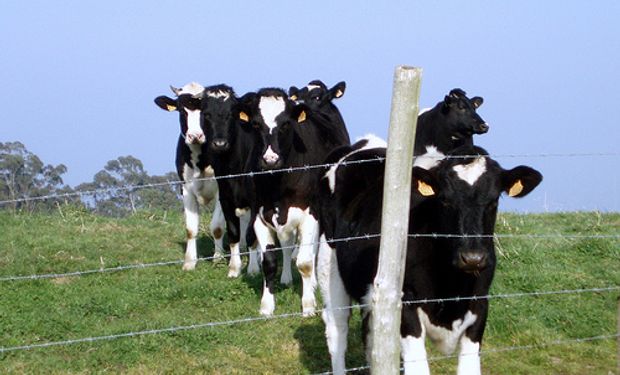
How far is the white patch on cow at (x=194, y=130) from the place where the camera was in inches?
498

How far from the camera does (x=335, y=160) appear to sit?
8.45 meters

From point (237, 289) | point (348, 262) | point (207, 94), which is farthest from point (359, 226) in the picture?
point (207, 94)

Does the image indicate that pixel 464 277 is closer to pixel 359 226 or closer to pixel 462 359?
pixel 462 359

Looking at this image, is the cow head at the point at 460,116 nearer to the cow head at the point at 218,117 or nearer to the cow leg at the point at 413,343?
the cow head at the point at 218,117

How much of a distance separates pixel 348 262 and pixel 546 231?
6.60 meters

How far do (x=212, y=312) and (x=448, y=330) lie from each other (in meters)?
4.12

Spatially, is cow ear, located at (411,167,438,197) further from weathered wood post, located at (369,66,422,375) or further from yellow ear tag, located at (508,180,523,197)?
weathered wood post, located at (369,66,422,375)

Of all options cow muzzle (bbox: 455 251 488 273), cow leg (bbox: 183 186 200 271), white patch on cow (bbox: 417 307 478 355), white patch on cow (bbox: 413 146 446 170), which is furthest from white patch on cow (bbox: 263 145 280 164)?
cow muzzle (bbox: 455 251 488 273)

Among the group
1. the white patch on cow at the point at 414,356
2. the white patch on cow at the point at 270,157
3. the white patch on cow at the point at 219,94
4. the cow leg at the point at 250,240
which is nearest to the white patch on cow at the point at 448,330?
the white patch on cow at the point at 414,356

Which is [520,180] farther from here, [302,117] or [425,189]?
[302,117]

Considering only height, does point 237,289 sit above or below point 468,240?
below

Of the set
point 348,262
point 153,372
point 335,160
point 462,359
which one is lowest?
point 153,372

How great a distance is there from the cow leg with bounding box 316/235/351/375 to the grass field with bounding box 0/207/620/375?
58 cm

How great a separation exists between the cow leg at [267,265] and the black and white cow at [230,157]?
1.06m
